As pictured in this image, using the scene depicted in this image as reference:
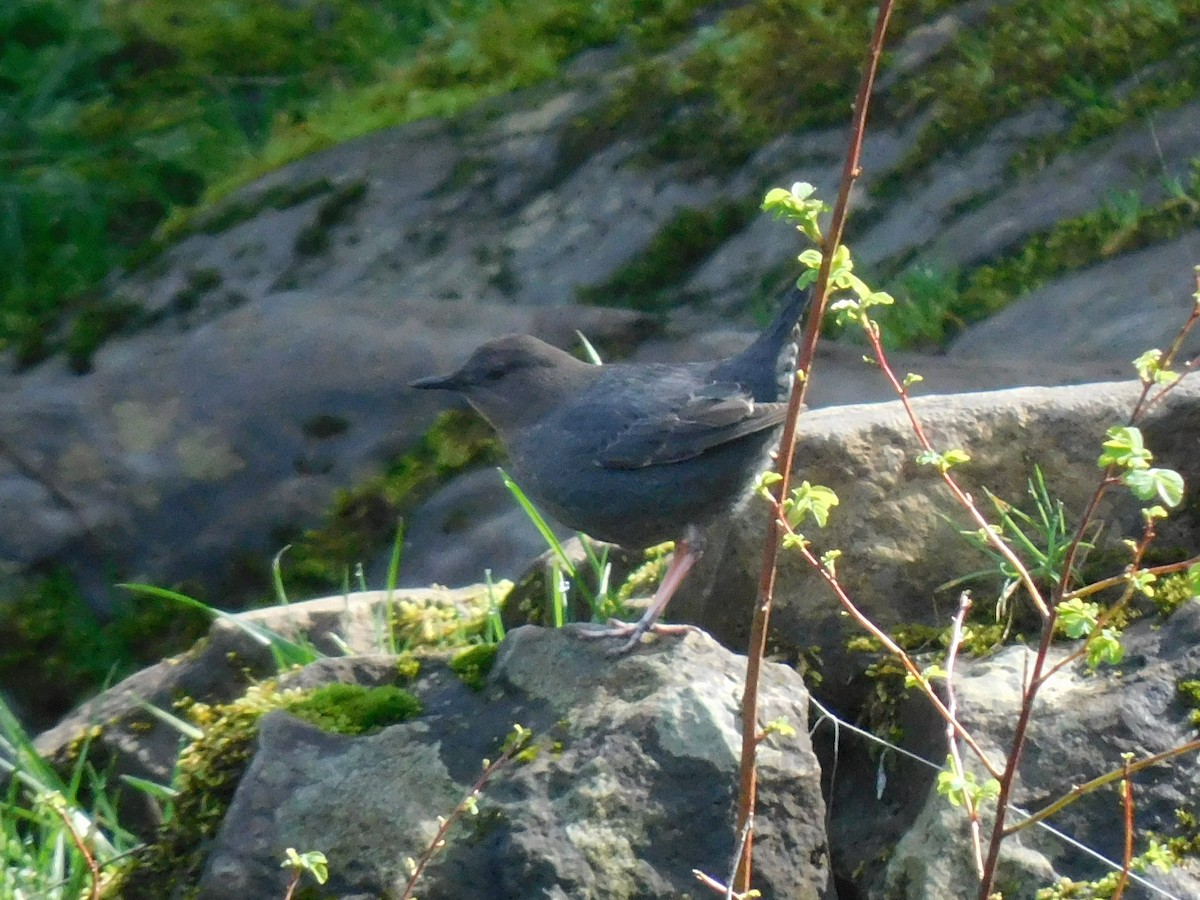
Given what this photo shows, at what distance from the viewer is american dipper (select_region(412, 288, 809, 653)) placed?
4.16 m

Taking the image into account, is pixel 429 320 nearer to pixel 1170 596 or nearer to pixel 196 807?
pixel 196 807

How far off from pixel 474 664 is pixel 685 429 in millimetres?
1182

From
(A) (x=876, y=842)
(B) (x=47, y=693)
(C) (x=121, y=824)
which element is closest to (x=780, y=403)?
(A) (x=876, y=842)

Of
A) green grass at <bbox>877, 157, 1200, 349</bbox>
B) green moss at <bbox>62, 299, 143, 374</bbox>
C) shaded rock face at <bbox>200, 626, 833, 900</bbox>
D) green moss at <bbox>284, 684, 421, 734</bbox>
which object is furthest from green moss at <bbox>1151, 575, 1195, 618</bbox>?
green moss at <bbox>62, 299, 143, 374</bbox>

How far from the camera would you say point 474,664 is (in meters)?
3.46

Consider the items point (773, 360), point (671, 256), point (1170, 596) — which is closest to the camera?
point (1170, 596)

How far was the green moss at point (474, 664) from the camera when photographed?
342 cm

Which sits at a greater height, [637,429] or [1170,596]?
[1170,596]

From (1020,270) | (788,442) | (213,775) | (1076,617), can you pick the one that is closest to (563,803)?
(213,775)

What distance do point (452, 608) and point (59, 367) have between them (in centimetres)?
416

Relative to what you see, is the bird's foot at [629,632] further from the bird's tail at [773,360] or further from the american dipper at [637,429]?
the bird's tail at [773,360]

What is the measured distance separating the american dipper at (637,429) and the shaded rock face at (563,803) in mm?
735

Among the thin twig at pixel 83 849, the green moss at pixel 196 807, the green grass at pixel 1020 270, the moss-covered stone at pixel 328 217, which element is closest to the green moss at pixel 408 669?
the green moss at pixel 196 807

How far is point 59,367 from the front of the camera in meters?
7.94
